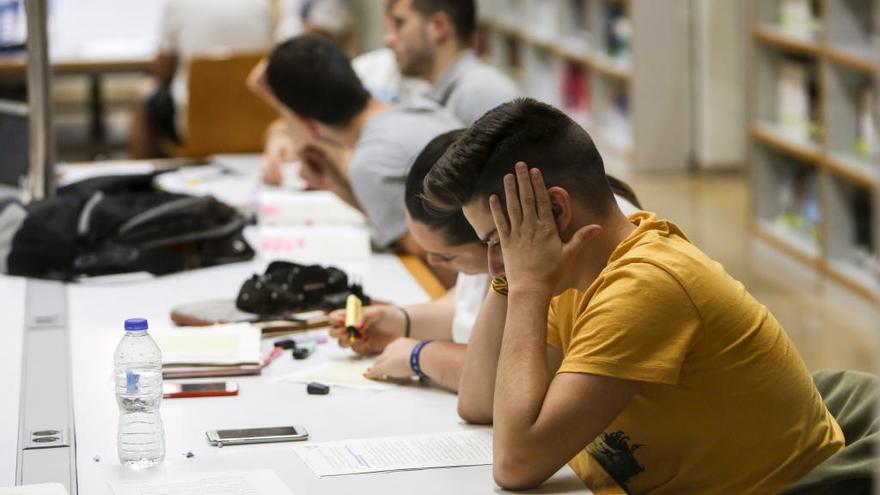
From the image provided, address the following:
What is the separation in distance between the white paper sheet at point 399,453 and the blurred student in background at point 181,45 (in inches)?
175

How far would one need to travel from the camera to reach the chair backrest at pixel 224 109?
16.0 ft

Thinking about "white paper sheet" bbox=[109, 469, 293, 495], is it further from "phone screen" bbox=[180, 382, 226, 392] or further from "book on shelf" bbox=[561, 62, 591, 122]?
"book on shelf" bbox=[561, 62, 591, 122]

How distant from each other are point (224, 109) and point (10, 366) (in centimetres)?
264

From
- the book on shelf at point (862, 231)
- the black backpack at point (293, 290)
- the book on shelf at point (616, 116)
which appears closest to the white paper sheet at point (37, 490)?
the black backpack at point (293, 290)

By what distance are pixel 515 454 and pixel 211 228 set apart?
1629 mm

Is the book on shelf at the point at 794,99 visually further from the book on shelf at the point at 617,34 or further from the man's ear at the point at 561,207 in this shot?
the man's ear at the point at 561,207

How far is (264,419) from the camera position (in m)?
2.05

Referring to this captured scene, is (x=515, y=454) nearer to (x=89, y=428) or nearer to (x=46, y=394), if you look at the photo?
(x=89, y=428)

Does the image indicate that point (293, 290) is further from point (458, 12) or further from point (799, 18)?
point (799, 18)

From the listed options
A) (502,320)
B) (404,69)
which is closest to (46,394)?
(502,320)

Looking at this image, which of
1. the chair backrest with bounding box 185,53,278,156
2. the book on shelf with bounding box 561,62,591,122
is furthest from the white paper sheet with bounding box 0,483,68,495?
the book on shelf with bounding box 561,62,591,122

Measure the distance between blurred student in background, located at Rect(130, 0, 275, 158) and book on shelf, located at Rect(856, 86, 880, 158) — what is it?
9.13ft

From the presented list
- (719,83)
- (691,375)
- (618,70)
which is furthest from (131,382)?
(618,70)

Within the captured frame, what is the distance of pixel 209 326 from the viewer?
2.51 metres
